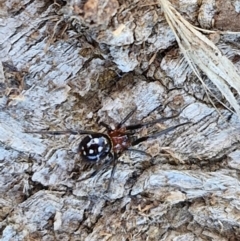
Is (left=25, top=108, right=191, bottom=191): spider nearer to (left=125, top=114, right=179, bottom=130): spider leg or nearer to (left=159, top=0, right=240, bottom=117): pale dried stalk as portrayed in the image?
(left=125, top=114, right=179, bottom=130): spider leg

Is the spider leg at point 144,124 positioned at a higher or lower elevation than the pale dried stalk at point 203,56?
lower

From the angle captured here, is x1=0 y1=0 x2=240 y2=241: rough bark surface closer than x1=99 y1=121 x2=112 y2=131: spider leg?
Yes

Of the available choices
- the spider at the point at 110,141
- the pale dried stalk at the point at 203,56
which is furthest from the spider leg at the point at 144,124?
the pale dried stalk at the point at 203,56

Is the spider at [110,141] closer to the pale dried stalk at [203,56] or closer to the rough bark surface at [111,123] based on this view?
the rough bark surface at [111,123]

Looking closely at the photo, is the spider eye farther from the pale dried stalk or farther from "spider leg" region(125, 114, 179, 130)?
the pale dried stalk

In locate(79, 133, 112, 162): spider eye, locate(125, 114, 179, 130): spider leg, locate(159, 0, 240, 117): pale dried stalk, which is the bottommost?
locate(79, 133, 112, 162): spider eye

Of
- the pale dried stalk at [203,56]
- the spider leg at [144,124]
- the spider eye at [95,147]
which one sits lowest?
the spider eye at [95,147]

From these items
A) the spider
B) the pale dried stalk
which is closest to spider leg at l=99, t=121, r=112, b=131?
the spider

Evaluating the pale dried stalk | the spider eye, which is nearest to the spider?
the spider eye

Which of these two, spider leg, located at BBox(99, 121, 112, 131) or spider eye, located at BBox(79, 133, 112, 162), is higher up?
spider leg, located at BBox(99, 121, 112, 131)
